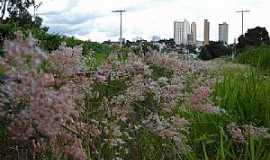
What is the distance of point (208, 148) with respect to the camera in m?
3.43

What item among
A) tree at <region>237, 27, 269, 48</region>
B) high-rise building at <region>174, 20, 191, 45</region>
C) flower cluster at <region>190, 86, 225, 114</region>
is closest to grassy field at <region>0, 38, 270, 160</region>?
flower cluster at <region>190, 86, 225, 114</region>

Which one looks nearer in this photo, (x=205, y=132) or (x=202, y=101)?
(x=202, y=101)

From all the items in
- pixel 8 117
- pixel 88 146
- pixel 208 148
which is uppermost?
pixel 8 117

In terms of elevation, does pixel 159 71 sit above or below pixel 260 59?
above

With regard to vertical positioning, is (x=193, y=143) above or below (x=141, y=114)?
below

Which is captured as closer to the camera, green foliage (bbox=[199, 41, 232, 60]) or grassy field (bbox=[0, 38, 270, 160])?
grassy field (bbox=[0, 38, 270, 160])

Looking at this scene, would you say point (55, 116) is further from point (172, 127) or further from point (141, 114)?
point (141, 114)

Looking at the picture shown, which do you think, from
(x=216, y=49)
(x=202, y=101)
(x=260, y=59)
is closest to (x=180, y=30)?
(x=260, y=59)

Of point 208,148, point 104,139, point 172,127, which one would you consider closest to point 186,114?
point 208,148

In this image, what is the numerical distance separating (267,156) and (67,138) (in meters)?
1.78

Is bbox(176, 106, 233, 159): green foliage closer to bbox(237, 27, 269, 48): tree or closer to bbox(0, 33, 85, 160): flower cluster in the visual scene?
bbox(0, 33, 85, 160): flower cluster


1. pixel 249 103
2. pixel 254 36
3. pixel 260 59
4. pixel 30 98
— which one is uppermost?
pixel 30 98

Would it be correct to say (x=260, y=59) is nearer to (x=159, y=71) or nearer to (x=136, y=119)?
(x=159, y=71)

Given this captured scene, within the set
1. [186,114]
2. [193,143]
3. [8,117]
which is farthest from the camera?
[186,114]
